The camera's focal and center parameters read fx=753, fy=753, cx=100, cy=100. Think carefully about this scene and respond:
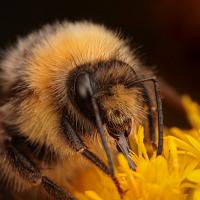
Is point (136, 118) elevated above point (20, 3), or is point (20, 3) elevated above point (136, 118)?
point (20, 3)

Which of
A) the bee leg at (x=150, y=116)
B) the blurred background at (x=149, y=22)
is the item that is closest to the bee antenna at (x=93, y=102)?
the bee leg at (x=150, y=116)

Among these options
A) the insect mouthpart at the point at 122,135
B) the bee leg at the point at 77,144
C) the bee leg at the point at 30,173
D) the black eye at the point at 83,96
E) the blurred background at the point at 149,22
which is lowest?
the bee leg at the point at 30,173

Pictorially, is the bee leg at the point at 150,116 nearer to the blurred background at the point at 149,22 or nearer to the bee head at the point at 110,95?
the bee head at the point at 110,95

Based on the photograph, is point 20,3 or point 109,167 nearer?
point 109,167

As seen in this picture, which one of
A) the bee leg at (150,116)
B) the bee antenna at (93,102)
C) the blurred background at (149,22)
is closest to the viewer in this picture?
the bee antenna at (93,102)

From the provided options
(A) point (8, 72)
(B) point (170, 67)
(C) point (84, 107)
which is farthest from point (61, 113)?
(B) point (170, 67)

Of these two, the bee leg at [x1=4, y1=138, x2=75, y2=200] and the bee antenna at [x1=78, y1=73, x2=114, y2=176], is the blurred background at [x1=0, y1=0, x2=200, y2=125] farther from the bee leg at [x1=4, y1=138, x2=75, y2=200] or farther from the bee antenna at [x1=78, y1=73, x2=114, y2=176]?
the bee antenna at [x1=78, y1=73, x2=114, y2=176]

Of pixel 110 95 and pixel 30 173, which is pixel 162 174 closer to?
pixel 110 95

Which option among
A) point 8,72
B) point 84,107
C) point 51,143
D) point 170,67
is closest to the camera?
point 84,107

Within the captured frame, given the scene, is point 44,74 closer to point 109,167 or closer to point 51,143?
point 51,143
